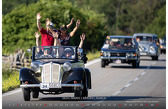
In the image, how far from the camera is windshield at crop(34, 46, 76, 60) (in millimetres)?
13594

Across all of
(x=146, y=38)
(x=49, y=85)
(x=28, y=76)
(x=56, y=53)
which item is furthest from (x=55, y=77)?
(x=146, y=38)

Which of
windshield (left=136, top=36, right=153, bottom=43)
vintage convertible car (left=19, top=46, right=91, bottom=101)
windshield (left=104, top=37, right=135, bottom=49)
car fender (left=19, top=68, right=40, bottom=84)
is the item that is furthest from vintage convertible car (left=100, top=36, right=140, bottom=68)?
car fender (left=19, top=68, right=40, bottom=84)

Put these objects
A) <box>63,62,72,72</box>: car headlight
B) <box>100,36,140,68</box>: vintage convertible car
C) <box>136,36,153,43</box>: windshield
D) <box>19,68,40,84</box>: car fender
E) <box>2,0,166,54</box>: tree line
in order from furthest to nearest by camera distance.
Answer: <box>2,0,166,54</box>: tree line, <box>136,36,153,43</box>: windshield, <box>100,36,140,68</box>: vintage convertible car, <box>63,62,72,72</box>: car headlight, <box>19,68,40,84</box>: car fender

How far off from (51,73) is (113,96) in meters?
3.04

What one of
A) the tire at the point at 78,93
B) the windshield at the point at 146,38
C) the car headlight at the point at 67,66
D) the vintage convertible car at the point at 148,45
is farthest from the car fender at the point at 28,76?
the windshield at the point at 146,38

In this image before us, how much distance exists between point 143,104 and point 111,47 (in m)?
14.0

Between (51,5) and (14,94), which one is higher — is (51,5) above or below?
above

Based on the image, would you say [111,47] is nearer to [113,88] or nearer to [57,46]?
→ [113,88]

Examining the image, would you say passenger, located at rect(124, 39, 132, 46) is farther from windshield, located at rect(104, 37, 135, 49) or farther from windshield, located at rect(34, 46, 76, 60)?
windshield, located at rect(34, 46, 76, 60)

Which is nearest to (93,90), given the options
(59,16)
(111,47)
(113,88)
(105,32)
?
(113,88)

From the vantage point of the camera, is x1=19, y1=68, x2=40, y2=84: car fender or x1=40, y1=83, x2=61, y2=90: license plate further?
x1=19, y1=68, x2=40, y2=84: car fender

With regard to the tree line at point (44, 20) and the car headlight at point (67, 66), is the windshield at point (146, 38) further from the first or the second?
the car headlight at point (67, 66)

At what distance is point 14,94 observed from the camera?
15156mm

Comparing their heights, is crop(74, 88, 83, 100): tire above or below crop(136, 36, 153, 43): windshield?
below
